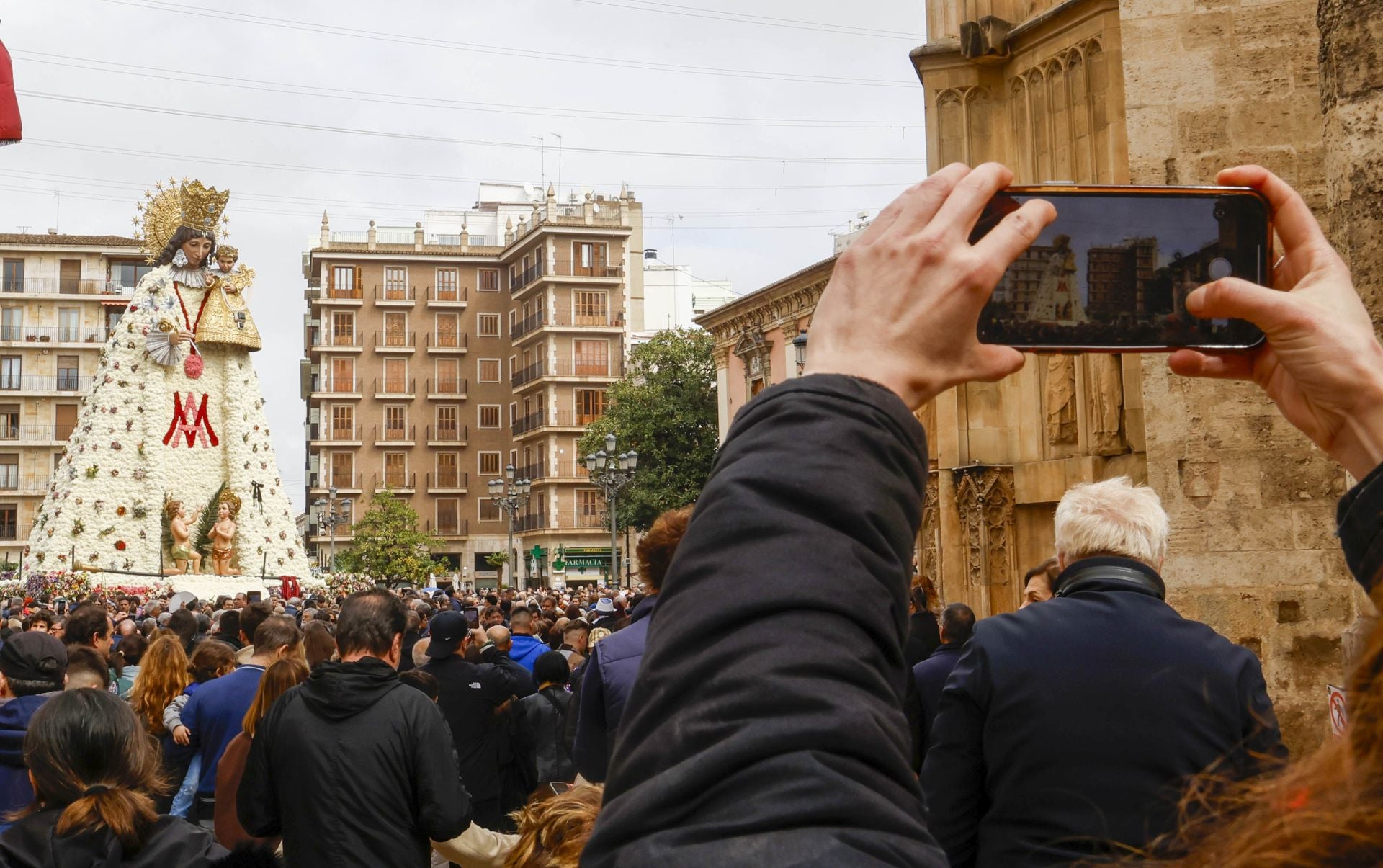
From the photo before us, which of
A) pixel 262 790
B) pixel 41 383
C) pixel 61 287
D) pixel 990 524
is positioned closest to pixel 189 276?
pixel 41 383

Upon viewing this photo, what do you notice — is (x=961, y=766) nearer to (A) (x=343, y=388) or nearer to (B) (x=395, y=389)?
(B) (x=395, y=389)

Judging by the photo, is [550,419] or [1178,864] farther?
[550,419]

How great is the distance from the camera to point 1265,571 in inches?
237

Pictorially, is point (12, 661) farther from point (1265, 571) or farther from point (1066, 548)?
point (1265, 571)

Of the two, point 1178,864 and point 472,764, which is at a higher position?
point 1178,864

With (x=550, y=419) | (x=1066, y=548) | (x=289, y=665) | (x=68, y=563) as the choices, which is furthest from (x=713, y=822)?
(x=550, y=419)

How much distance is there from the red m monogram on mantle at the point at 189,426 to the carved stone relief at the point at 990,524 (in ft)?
115

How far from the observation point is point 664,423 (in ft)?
178

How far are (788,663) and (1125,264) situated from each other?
33.4 inches

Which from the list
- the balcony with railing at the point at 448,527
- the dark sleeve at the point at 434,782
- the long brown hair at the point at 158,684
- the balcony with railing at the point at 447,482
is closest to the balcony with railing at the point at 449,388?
the balcony with railing at the point at 447,482

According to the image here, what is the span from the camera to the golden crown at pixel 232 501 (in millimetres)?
41875

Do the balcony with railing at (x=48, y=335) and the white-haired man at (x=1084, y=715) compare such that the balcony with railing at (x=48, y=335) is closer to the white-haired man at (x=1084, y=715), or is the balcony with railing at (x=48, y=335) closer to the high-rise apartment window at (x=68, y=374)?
the high-rise apartment window at (x=68, y=374)

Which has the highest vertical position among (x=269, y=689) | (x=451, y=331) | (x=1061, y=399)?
(x=451, y=331)

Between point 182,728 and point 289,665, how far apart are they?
0.91 m
